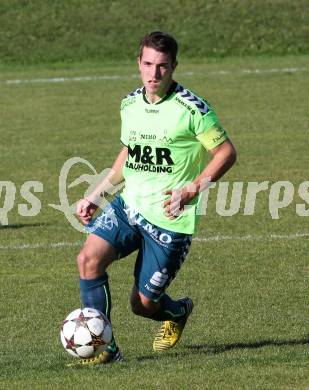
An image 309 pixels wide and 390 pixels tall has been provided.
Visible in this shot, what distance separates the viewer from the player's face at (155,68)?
8477 millimetres

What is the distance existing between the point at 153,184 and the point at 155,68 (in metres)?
0.88

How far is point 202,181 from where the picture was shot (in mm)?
8453

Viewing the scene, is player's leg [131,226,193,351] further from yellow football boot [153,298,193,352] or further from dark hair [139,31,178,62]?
dark hair [139,31,178,62]

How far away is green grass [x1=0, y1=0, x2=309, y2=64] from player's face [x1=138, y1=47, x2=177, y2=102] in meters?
27.3

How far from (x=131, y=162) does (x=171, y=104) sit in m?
0.55

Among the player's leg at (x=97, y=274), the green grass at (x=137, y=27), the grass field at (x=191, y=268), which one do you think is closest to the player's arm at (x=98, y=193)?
the player's leg at (x=97, y=274)

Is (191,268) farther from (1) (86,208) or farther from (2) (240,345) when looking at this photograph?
(1) (86,208)

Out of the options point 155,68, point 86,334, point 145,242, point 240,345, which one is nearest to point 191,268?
point 240,345

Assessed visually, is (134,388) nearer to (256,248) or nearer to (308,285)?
(308,285)

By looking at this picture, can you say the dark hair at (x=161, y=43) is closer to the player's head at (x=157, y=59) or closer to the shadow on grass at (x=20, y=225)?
the player's head at (x=157, y=59)

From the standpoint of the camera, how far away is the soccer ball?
27.9 ft

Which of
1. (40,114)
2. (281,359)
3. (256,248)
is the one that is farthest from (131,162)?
(40,114)

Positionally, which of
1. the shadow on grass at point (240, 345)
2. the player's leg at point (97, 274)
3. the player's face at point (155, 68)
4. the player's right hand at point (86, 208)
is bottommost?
the shadow on grass at point (240, 345)

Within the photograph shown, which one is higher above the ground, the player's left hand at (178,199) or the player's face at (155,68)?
the player's face at (155,68)
